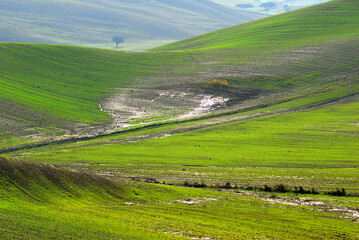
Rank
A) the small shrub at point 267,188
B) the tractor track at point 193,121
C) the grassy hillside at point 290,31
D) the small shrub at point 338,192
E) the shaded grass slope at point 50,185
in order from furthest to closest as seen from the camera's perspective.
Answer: the grassy hillside at point 290,31 < the tractor track at point 193,121 < the small shrub at point 267,188 < the small shrub at point 338,192 < the shaded grass slope at point 50,185

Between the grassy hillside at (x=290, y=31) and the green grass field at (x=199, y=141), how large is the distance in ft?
2.29

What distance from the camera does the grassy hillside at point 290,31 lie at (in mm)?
118750

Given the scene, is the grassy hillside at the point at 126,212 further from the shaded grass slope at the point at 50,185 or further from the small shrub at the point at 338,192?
the small shrub at the point at 338,192

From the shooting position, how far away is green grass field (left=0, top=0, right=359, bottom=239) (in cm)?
3148

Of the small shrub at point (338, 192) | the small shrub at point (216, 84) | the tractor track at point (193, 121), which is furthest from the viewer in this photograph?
the small shrub at point (216, 84)

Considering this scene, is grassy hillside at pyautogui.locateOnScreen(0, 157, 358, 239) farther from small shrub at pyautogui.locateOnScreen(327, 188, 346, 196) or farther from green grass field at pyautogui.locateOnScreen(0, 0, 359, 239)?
small shrub at pyautogui.locateOnScreen(327, 188, 346, 196)

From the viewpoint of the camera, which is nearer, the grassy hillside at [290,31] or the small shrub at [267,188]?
the small shrub at [267,188]

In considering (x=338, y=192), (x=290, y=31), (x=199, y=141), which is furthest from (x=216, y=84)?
(x=338, y=192)

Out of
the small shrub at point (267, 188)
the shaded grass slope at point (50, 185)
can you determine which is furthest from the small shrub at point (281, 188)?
the shaded grass slope at point (50, 185)

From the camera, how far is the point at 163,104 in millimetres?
85125

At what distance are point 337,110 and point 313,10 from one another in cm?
7134

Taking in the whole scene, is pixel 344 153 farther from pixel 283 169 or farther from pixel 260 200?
pixel 260 200

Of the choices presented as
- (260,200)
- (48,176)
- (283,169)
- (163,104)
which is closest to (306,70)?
(163,104)

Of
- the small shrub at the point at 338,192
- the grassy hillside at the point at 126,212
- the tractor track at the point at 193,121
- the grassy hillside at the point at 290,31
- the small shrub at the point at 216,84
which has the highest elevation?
the grassy hillside at the point at 290,31
